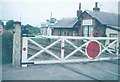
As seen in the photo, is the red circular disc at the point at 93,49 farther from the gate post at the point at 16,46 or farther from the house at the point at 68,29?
the house at the point at 68,29

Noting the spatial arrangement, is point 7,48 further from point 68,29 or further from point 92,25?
point 68,29

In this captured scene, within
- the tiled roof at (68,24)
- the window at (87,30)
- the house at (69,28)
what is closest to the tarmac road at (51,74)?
the window at (87,30)

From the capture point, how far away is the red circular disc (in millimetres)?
10734

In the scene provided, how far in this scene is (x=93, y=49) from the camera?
10.9m

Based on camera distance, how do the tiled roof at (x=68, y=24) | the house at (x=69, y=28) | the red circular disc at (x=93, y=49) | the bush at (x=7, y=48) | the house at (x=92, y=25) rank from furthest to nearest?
1. the tiled roof at (x=68, y=24)
2. the house at (x=69, y=28)
3. the house at (x=92, y=25)
4. the red circular disc at (x=93, y=49)
5. the bush at (x=7, y=48)

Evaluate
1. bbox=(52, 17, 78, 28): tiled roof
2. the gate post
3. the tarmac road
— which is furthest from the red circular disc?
bbox=(52, 17, 78, 28): tiled roof

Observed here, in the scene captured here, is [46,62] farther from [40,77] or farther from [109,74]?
Result: [109,74]

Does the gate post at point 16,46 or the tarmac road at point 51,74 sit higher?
the gate post at point 16,46

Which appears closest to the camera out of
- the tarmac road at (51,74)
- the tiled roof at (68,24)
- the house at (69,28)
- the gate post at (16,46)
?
the tarmac road at (51,74)

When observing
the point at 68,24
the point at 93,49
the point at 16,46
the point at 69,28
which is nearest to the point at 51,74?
the point at 16,46

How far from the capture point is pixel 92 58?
35.2 ft

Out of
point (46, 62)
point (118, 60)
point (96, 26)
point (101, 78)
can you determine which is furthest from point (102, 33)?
point (101, 78)

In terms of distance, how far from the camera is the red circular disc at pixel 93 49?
1073cm

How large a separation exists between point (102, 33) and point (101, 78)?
49.2ft
